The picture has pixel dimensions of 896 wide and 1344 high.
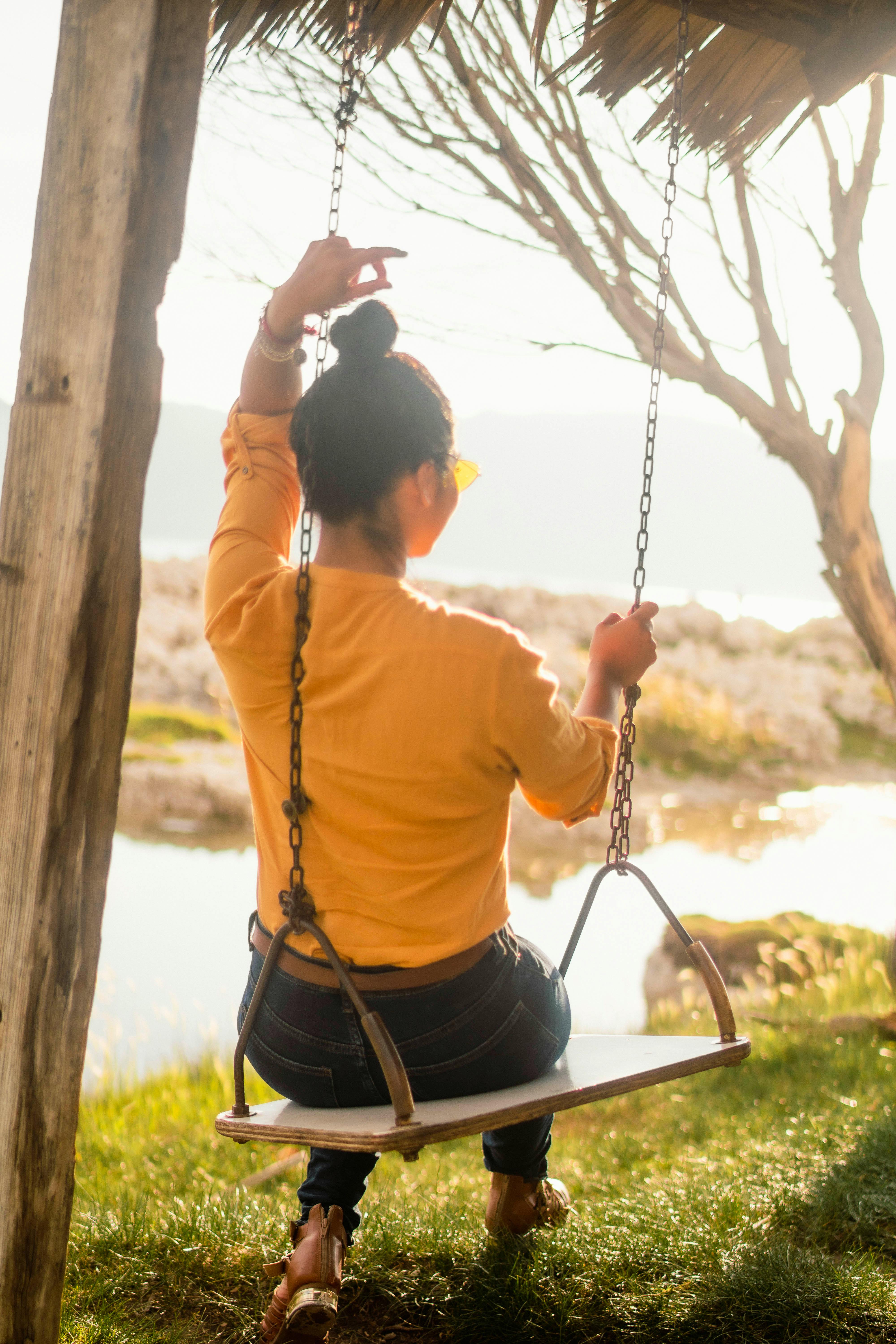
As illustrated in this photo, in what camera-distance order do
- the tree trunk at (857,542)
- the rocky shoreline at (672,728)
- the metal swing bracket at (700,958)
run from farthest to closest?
the rocky shoreline at (672,728) → the tree trunk at (857,542) → the metal swing bracket at (700,958)

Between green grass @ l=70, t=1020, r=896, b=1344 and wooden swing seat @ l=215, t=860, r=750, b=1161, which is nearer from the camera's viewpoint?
wooden swing seat @ l=215, t=860, r=750, b=1161

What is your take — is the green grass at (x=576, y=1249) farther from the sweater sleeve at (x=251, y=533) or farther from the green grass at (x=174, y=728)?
the green grass at (x=174, y=728)

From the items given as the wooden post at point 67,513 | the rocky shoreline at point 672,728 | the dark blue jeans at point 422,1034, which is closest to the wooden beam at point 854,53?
the wooden post at point 67,513

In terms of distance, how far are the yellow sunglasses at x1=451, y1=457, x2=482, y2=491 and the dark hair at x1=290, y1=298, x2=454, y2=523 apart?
0.15ft

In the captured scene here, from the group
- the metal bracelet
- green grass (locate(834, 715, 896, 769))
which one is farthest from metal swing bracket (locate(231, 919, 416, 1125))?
green grass (locate(834, 715, 896, 769))

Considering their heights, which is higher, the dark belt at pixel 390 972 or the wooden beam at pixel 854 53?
the wooden beam at pixel 854 53

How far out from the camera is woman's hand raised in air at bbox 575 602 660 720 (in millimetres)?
1842

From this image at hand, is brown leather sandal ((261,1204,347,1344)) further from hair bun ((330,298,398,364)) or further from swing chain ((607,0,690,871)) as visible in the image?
hair bun ((330,298,398,364))

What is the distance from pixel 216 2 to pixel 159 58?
0.85m

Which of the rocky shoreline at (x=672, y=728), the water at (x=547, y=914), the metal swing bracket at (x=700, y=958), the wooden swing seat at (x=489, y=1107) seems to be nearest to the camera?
the wooden swing seat at (x=489, y=1107)

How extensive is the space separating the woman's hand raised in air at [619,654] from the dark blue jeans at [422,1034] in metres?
0.43

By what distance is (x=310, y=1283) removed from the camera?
1737 millimetres

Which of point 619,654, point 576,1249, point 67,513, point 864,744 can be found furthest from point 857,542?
point 864,744

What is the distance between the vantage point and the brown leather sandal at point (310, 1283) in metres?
1.70
